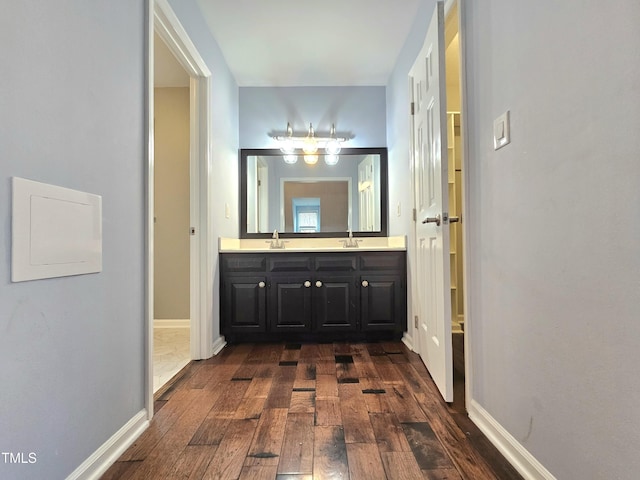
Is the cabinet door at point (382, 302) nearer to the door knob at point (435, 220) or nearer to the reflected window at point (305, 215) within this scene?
the reflected window at point (305, 215)

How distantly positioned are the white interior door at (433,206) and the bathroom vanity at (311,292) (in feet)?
1.44

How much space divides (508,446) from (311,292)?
1719 mm

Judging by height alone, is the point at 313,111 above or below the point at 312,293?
above

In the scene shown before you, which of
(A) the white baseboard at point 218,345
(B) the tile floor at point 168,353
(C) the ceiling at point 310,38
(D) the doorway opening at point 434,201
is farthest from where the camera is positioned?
(A) the white baseboard at point 218,345

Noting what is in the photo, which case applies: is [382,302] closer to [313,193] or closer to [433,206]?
[433,206]

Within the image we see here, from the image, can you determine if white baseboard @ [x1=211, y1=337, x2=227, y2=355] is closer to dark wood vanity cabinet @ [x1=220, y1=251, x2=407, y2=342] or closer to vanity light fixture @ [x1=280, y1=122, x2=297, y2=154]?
dark wood vanity cabinet @ [x1=220, y1=251, x2=407, y2=342]

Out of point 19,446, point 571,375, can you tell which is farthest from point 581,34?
point 19,446

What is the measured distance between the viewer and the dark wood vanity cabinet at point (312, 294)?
8.85ft

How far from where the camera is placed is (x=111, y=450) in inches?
47.9

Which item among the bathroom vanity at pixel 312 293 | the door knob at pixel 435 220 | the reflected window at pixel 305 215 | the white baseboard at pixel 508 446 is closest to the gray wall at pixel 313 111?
the reflected window at pixel 305 215

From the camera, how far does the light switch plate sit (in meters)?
1.23

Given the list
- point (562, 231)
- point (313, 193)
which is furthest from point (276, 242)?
point (562, 231)

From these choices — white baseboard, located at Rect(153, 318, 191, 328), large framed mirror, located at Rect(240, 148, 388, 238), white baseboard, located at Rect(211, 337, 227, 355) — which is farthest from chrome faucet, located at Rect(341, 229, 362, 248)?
white baseboard, located at Rect(153, 318, 191, 328)

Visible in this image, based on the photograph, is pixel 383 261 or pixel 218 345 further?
pixel 383 261
